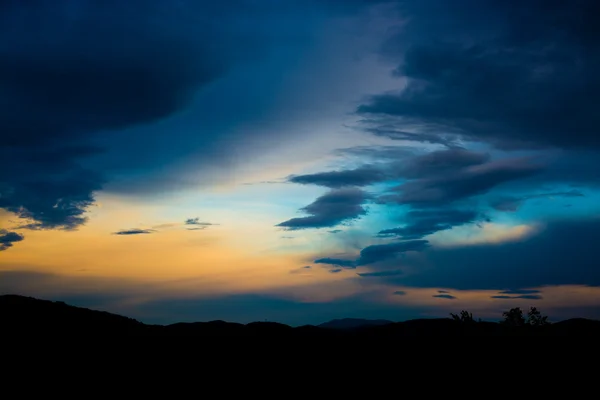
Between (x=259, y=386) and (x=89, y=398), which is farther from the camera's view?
(x=259, y=386)

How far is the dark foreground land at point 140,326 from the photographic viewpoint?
43844mm

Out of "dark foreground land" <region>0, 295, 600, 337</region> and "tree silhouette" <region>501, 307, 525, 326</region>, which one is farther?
"tree silhouette" <region>501, 307, 525, 326</region>

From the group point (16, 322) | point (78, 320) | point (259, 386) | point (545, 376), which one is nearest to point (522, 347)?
point (545, 376)

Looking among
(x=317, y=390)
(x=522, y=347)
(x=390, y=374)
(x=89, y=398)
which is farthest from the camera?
(x=522, y=347)

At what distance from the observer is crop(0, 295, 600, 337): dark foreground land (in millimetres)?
43844

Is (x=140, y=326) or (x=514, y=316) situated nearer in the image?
(x=140, y=326)

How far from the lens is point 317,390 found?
1473 inches

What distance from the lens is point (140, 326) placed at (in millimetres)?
52406

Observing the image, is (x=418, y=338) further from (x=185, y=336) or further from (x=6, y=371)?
(x=6, y=371)

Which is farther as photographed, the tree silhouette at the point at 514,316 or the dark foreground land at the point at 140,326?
the tree silhouette at the point at 514,316

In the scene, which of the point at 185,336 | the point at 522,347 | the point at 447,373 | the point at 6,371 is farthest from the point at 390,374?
the point at 6,371

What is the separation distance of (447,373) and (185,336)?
954 inches

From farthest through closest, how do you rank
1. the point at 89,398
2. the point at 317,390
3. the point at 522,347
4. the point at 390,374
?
the point at 522,347
the point at 390,374
the point at 317,390
the point at 89,398

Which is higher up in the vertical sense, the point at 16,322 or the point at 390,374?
the point at 16,322
